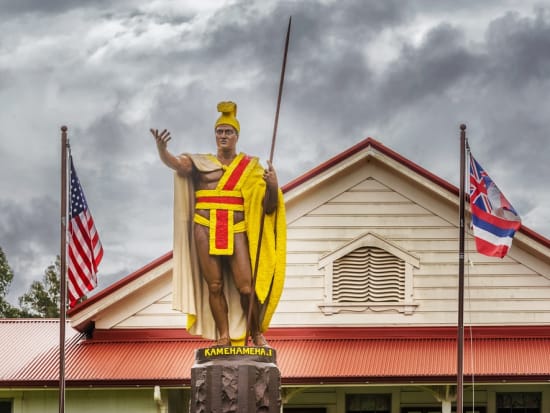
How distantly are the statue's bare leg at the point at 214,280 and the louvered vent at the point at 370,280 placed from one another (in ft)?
31.9

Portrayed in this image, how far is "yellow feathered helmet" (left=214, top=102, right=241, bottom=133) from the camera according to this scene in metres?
23.3

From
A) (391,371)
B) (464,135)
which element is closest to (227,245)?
(464,135)

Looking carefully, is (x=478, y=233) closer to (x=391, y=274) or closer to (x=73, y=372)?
(x=391, y=274)

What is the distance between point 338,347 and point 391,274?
208cm

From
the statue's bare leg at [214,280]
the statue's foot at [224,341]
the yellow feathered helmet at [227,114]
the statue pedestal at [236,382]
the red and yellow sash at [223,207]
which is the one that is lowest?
the statue pedestal at [236,382]

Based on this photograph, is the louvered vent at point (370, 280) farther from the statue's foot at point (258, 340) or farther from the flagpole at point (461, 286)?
the statue's foot at point (258, 340)

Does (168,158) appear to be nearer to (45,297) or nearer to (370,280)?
(370,280)

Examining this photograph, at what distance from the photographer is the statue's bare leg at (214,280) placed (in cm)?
2289

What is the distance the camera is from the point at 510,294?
3259cm

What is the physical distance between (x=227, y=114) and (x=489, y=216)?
5782 mm

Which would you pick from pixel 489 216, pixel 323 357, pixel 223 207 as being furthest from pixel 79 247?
pixel 489 216

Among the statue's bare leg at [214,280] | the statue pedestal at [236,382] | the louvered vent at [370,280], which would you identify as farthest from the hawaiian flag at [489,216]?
the louvered vent at [370,280]

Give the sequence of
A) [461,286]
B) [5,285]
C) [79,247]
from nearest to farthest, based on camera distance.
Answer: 1. [461,286]
2. [79,247]
3. [5,285]

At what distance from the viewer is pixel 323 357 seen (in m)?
31.5
